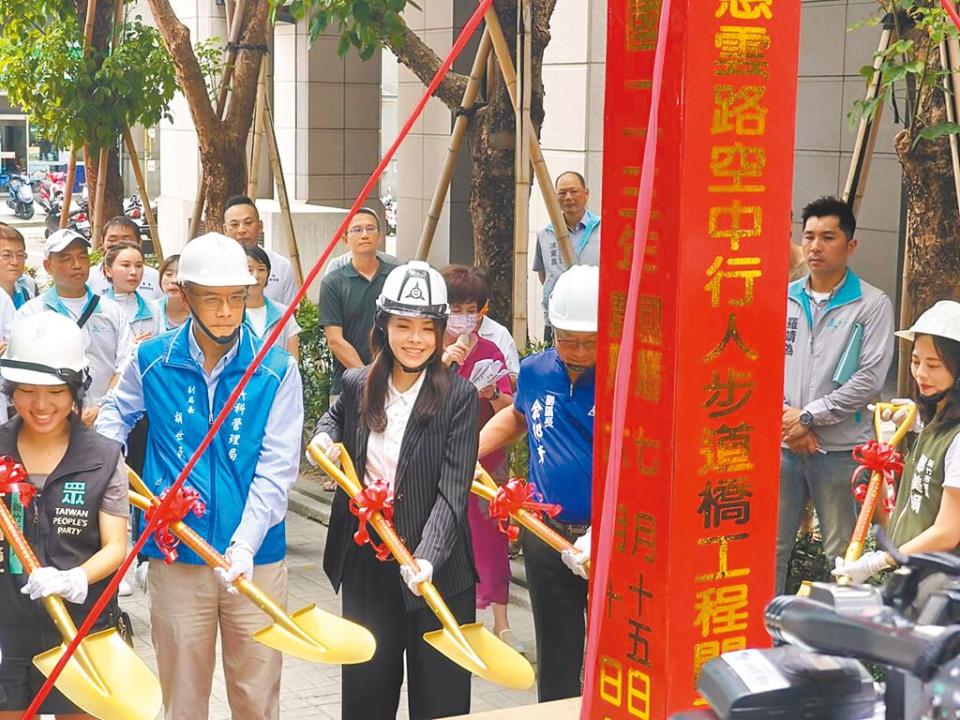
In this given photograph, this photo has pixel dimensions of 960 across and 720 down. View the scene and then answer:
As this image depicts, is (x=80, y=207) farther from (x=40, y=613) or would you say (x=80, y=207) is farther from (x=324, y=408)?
(x=40, y=613)

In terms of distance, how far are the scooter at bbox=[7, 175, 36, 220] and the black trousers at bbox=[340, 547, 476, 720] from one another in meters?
31.5

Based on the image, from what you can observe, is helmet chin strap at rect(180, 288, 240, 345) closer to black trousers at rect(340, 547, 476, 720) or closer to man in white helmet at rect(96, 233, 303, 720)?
man in white helmet at rect(96, 233, 303, 720)

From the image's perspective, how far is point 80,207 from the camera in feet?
84.7

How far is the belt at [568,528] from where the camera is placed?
4320 mm

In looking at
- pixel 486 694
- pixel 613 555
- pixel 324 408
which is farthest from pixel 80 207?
pixel 613 555

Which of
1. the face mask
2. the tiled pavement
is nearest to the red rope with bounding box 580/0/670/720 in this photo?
the tiled pavement

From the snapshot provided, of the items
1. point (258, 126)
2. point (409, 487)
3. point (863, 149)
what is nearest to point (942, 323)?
point (409, 487)

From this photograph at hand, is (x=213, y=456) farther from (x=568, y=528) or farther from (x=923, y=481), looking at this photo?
(x=923, y=481)

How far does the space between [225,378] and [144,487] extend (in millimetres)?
400

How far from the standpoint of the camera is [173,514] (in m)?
3.70

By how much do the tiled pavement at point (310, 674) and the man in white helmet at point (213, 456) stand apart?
118 centimetres

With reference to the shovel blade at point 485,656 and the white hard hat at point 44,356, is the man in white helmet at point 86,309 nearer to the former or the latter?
the white hard hat at point 44,356

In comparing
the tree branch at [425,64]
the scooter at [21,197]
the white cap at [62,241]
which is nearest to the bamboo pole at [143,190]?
the tree branch at [425,64]

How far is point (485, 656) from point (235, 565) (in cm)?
70
